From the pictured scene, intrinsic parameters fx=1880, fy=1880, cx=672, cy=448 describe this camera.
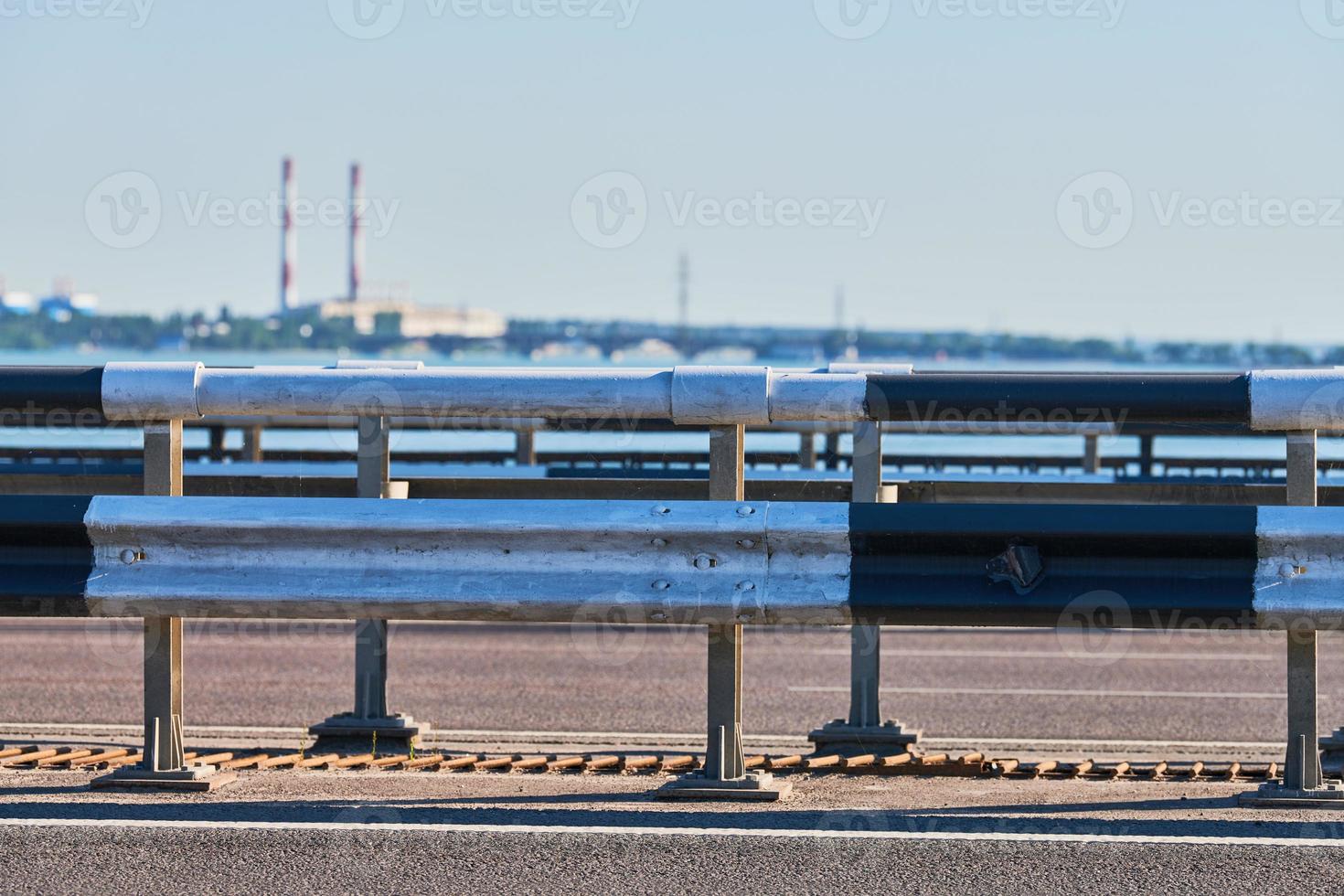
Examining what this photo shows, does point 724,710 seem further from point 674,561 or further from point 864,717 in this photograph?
point 864,717

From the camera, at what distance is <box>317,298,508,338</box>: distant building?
10944cm

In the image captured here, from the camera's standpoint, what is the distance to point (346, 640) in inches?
493

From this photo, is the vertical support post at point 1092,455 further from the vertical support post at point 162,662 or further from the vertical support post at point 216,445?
the vertical support post at point 162,662

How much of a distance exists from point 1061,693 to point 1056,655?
1869 millimetres

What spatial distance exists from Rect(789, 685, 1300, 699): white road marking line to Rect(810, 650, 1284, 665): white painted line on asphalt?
4.48 ft

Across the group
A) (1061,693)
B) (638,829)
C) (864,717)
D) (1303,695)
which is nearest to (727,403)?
(638,829)

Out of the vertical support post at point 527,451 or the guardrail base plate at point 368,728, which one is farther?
the vertical support post at point 527,451

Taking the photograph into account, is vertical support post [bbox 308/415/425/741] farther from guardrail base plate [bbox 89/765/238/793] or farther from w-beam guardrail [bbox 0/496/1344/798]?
w-beam guardrail [bbox 0/496/1344/798]

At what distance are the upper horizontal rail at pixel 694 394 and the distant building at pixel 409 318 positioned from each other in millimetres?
96822

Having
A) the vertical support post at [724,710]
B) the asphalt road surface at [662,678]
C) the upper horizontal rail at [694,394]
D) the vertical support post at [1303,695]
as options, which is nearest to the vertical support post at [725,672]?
the vertical support post at [724,710]

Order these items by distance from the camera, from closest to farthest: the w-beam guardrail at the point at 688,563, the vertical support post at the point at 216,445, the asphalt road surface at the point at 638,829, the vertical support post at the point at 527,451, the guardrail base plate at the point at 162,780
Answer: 1. the asphalt road surface at the point at 638,829
2. the w-beam guardrail at the point at 688,563
3. the guardrail base plate at the point at 162,780
4. the vertical support post at the point at 527,451
5. the vertical support post at the point at 216,445

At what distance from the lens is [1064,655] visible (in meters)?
11.9

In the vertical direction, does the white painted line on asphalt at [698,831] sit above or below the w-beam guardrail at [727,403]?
below

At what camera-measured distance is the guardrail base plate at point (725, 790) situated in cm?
533
